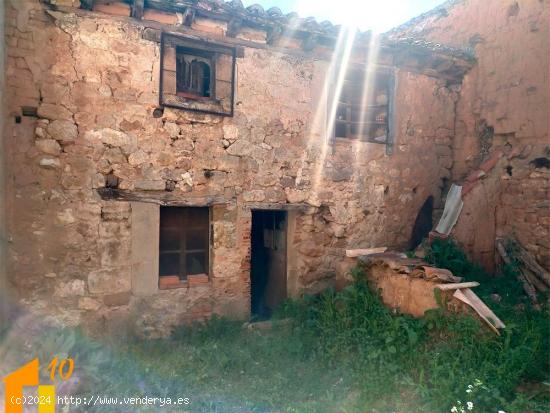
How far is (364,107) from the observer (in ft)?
24.4

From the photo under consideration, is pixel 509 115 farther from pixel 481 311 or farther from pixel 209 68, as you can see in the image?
pixel 209 68

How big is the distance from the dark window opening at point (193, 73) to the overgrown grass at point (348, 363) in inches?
132

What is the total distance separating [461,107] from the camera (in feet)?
26.2

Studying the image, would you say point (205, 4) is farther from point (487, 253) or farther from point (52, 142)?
point (487, 253)

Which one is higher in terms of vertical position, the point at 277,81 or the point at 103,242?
the point at 277,81

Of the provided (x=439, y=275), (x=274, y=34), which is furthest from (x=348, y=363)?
→ (x=274, y=34)

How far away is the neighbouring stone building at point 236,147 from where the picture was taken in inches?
211

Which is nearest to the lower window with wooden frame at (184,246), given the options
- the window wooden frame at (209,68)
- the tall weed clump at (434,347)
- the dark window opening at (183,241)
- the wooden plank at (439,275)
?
the dark window opening at (183,241)

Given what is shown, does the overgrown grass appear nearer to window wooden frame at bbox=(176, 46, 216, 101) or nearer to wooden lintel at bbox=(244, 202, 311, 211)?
wooden lintel at bbox=(244, 202, 311, 211)

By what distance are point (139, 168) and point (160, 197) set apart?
481mm

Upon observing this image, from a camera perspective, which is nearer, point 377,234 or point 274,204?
point 274,204

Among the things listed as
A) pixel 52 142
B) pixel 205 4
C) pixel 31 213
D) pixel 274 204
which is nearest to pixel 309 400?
pixel 274 204

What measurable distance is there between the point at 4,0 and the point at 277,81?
3645 millimetres

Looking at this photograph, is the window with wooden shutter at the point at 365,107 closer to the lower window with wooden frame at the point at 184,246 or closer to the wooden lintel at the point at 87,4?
the lower window with wooden frame at the point at 184,246
